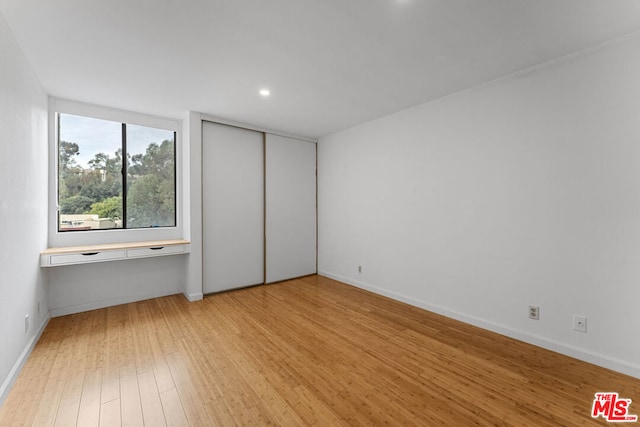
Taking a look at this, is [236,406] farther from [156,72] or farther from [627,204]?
[627,204]

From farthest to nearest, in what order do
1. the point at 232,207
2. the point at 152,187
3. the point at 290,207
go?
the point at 290,207, the point at 232,207, the point at 152,187

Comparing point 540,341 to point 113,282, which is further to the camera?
point 113,282

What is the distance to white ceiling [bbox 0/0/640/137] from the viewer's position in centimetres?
184

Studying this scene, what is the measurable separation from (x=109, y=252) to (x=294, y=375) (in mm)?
2811

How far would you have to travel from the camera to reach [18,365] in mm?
2166

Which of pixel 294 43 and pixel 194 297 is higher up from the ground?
pixel 294 43

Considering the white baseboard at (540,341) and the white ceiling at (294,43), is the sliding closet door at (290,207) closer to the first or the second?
the white ceiling at (294,43)

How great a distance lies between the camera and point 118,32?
6.80 feet

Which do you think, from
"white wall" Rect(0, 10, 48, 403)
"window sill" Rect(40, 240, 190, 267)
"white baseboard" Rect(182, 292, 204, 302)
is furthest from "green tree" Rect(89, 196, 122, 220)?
"white baseboard" Rect(182, 292, 204, 302)

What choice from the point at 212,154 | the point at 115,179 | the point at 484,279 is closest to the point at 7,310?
the point at 115,179

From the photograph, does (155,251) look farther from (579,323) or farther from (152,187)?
(579,323)

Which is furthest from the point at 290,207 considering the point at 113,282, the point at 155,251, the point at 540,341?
the point at 540,341

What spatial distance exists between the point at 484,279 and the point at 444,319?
0.68 m

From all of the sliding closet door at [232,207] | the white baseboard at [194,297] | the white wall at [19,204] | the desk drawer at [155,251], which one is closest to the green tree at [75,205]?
the white wall at [19,204]
